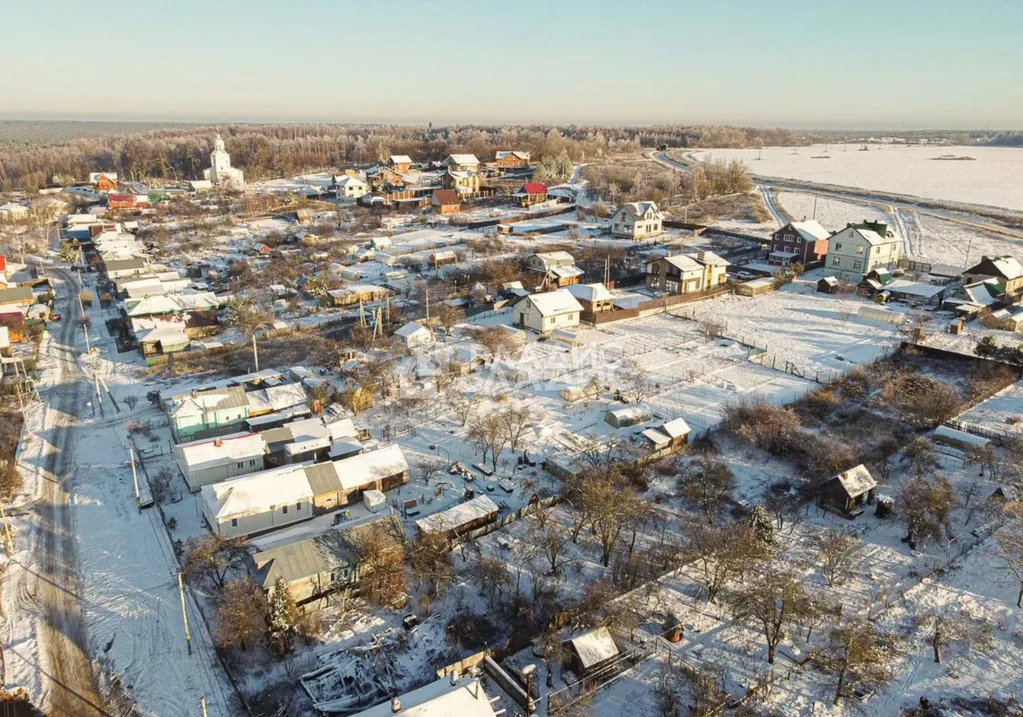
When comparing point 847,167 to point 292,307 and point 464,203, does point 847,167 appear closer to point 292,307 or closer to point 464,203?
point 464,203

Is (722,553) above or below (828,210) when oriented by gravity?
below

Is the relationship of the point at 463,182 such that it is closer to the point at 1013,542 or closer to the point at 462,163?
the point at 462,163

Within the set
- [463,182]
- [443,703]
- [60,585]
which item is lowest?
[60,585]

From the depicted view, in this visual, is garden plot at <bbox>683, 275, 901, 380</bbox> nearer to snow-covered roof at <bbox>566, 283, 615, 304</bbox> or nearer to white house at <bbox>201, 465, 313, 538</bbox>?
snow-covered roof at <bbox>566, 283, 615, 304</bbox>

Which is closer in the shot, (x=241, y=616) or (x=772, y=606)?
(x=772, y=606)

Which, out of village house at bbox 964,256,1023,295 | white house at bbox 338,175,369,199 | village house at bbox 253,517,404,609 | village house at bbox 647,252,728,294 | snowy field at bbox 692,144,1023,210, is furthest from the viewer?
snowy field at bbox 692,144,1023,210

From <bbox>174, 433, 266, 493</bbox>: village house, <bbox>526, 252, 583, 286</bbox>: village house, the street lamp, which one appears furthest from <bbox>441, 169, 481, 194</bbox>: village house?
the street lamp

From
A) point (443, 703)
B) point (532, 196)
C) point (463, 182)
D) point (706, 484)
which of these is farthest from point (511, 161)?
point (443, 703)
